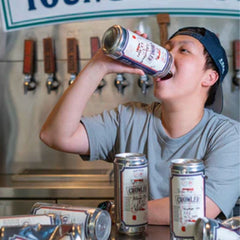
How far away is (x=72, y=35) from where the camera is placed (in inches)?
109

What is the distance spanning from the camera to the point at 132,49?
45.4 inches

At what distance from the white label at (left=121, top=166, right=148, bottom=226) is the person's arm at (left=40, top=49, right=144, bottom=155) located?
1.37 feet

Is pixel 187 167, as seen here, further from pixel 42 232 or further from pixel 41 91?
pixel 41 91

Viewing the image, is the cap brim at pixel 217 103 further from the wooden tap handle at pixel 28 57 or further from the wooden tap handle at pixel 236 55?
the wooden tap handle at pixel 28 57

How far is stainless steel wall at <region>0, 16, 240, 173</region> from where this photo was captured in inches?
107

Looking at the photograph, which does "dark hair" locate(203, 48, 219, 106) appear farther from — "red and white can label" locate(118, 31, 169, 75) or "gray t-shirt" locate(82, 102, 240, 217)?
"red and white can label" locate(118, 31, 169, 75)

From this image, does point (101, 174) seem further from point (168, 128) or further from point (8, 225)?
point (8, 225)

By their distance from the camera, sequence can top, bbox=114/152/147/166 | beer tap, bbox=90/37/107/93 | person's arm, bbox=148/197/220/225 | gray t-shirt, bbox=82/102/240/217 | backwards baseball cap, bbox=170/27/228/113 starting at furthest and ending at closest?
beer tap, bbox=90/37/107/93
backwards baseball cap, bbox=170/27/228/113
gray t-shirt, bbox=82/102/240/217
person's arm, bbox=148/197/220/225
can top, bbox=114/152/147/166

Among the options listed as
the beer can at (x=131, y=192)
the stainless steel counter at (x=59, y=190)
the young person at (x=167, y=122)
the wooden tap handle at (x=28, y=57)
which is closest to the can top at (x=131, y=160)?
the beer can at (x=131, y=192)

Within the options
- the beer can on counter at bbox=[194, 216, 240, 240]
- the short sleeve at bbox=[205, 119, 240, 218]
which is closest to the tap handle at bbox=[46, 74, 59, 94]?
the short sleeve at bbox=[205, 119, 240, 218]

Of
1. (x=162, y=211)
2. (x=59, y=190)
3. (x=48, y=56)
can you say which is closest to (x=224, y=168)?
(x=162, y=211)

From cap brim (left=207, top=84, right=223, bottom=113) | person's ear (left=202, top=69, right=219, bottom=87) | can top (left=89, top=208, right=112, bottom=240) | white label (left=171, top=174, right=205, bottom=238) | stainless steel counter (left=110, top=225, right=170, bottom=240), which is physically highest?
person's ear (left=202, top=69, right=219, bottom=87)

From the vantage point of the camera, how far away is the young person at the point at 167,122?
4.85 ft

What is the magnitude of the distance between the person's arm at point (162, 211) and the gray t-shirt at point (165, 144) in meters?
0.02
